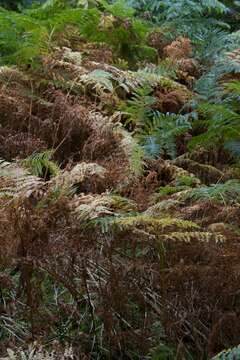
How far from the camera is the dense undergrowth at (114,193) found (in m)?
2.26

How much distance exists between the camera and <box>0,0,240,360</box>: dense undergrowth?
7.43ft

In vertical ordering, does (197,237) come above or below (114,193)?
above

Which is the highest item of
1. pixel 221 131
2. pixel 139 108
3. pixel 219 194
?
pixel 219 194

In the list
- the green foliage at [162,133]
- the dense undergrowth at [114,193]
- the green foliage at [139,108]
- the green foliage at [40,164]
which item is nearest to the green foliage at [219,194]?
the dense undergrowth at [114,193]

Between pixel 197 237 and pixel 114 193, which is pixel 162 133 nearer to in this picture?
pixel 114 193

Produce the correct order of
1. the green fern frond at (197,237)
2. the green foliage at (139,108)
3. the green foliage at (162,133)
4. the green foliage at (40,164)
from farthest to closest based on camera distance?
the green foliage at (139,108) < the green foliage at (162,133) < the green foliage at (40,164) < the green fern frond at (197,237)

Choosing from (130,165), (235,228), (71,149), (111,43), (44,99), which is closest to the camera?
(235,228)

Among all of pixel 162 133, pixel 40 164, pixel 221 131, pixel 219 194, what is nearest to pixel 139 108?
pixel 162 133

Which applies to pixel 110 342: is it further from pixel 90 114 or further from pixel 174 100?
pixel 174 100

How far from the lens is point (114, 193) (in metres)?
3.06

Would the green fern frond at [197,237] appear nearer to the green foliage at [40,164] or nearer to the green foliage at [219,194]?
the green foliage at [219,194]

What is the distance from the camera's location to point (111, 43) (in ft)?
17.2

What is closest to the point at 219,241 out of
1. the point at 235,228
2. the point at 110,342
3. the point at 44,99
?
the point at 235,228

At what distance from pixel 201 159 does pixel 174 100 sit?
872 mm
